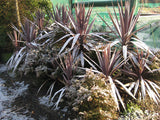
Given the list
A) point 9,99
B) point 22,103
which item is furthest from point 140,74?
point 9,99

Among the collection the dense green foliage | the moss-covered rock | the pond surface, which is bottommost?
the pond surface

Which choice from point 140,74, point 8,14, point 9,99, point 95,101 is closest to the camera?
point 95,101

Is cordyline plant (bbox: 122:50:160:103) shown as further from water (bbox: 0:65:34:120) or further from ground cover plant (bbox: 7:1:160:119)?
water (bbox: 0:65:34:120)

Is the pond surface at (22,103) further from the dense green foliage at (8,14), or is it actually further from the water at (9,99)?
the dense green foliage at (8,14)

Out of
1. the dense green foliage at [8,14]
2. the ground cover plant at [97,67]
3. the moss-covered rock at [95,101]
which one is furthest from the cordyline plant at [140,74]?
the dense green foliage at [8,14]

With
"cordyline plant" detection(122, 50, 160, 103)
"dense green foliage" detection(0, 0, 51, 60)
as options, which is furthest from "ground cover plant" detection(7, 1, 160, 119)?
"dense green foliage" detection(0, 0, 51, 60)

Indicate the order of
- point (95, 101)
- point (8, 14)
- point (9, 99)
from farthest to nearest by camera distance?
1. point (8, 14)
2. point (9, 99)
3. point (95, 101)

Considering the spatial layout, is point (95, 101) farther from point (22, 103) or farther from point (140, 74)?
point (22, 103)

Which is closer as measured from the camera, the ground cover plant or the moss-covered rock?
the moss-covered rock

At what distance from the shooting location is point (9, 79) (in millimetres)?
3684

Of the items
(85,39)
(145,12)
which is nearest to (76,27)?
(85,39)

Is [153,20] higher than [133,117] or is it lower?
higher

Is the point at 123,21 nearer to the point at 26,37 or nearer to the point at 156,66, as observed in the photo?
the point at 156,66

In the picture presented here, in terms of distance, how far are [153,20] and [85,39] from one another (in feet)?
5.73
